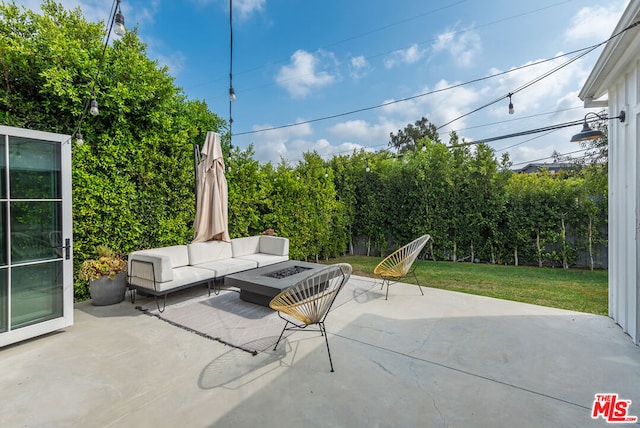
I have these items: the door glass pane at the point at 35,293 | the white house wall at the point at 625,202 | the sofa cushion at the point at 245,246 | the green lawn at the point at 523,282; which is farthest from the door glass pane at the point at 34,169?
the white house wall at the point at 625,202

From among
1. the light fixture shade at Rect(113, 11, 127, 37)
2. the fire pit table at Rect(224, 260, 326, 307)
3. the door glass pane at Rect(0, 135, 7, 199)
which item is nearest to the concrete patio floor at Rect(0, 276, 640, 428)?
the fire pit table at Rect(224, 260, 326, 307)

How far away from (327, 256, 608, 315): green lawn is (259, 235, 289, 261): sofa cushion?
188cm

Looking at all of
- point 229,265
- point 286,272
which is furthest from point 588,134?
point 229,265

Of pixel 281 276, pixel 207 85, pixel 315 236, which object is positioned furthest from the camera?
pixel 315 236

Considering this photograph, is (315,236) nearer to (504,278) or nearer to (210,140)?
(210,140)

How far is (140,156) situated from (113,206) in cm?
96

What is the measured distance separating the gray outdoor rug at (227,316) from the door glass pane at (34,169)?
1.99 meters

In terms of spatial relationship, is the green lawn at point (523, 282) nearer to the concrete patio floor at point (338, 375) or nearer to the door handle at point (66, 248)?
the concrete patio floor at point (338, 375)

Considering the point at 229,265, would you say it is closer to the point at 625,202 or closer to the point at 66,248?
the point at 66,248

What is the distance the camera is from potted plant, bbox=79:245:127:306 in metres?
4.25

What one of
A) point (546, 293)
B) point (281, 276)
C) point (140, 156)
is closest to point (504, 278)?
point (546, 293)

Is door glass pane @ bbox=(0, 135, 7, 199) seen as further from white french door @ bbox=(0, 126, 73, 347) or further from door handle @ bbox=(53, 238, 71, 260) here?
door handle @ bbox=(53, 238, 71, 260)

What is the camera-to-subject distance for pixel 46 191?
3420mm

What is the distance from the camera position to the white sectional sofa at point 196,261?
4.10 metres
